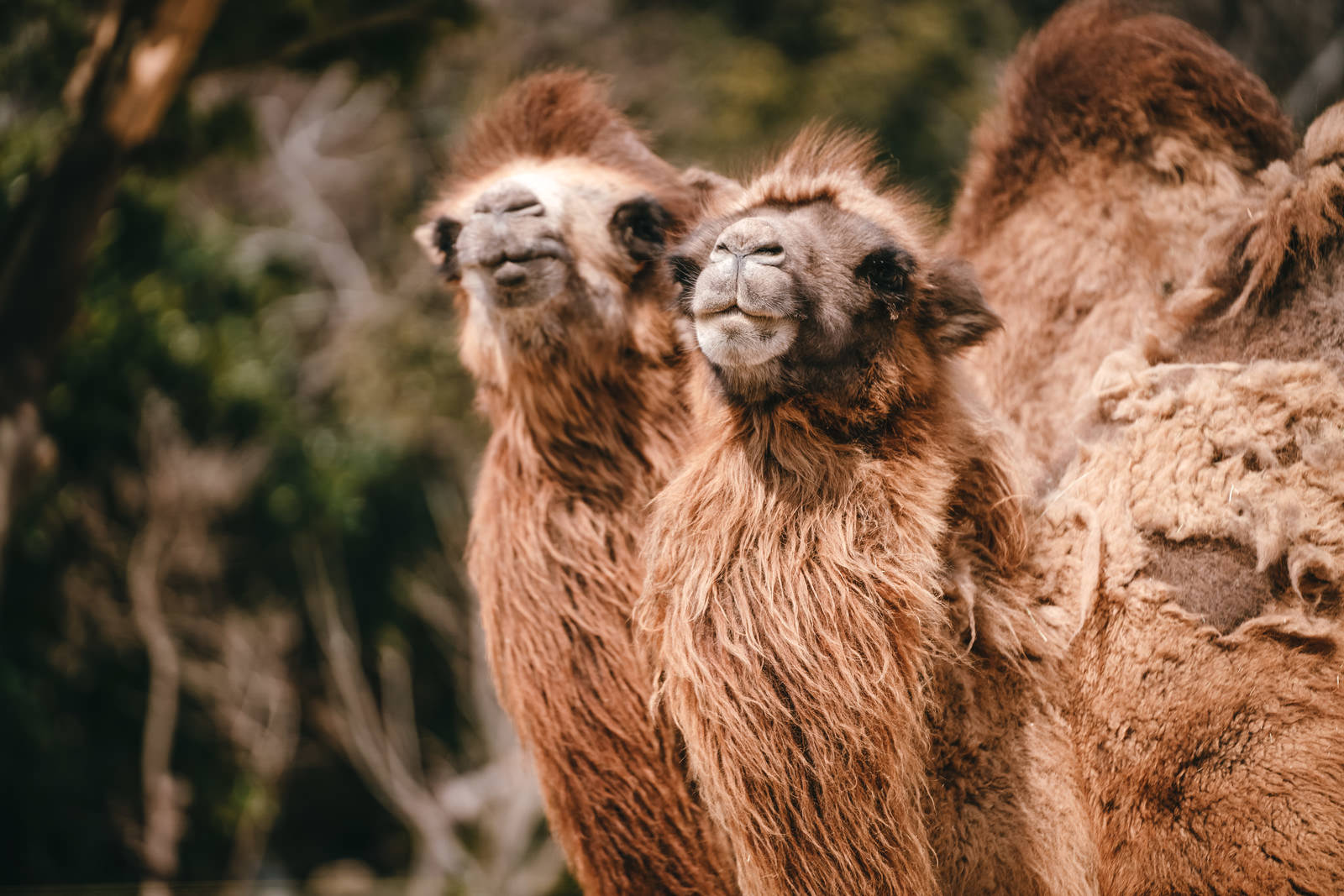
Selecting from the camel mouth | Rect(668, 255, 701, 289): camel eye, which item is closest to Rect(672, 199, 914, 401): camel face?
the camel mouth

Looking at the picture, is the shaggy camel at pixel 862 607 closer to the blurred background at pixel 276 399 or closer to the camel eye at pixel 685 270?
the camel eye at pixel 685 270

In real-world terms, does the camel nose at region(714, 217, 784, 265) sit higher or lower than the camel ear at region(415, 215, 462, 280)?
higher

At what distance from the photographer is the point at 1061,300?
1.88 meters

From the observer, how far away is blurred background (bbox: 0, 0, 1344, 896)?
3666mm

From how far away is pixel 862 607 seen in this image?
4.63 feet

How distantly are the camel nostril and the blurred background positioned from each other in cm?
187

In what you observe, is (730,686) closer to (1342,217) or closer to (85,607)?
(1342,217)

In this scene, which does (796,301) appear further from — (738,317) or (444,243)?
(444,243)

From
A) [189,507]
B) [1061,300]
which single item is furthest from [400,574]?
[1061,300]

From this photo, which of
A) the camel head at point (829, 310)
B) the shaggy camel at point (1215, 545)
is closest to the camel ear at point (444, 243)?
the camel head at point (829, 310)

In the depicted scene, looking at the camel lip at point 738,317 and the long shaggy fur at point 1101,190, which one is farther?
the long shaggy fur at point 1101,190

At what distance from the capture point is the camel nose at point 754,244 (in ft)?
4.70

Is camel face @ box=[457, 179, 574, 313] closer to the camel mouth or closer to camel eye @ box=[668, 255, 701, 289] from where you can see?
camel eye @ box=[668, 255, 701, 289]

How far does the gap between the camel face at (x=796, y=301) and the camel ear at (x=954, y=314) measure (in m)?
0.05
